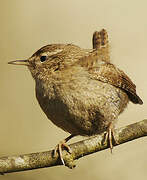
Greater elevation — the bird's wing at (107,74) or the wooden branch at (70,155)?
the bird's wing at (107,74)

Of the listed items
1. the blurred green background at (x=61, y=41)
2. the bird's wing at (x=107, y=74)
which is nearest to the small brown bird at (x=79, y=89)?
the bird's wing at (x=107, y=74)

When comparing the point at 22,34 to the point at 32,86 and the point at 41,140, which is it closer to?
the point at 32,86

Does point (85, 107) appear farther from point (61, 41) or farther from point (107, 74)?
point (61, 41)

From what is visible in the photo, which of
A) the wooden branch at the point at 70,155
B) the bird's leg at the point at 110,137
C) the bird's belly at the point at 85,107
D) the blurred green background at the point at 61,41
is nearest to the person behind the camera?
the wooden branch at the point at 70,155

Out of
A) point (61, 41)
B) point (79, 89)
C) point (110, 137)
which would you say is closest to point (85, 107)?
point (79, 89)

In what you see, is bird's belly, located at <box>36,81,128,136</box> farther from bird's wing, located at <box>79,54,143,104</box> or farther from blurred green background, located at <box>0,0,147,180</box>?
blurred green background, located at <box>0,0,147,180</box>

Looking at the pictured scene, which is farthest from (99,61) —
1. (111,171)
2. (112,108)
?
(111,171)

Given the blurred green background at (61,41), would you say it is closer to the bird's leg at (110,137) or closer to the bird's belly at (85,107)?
the bird's belly at (85,107)
